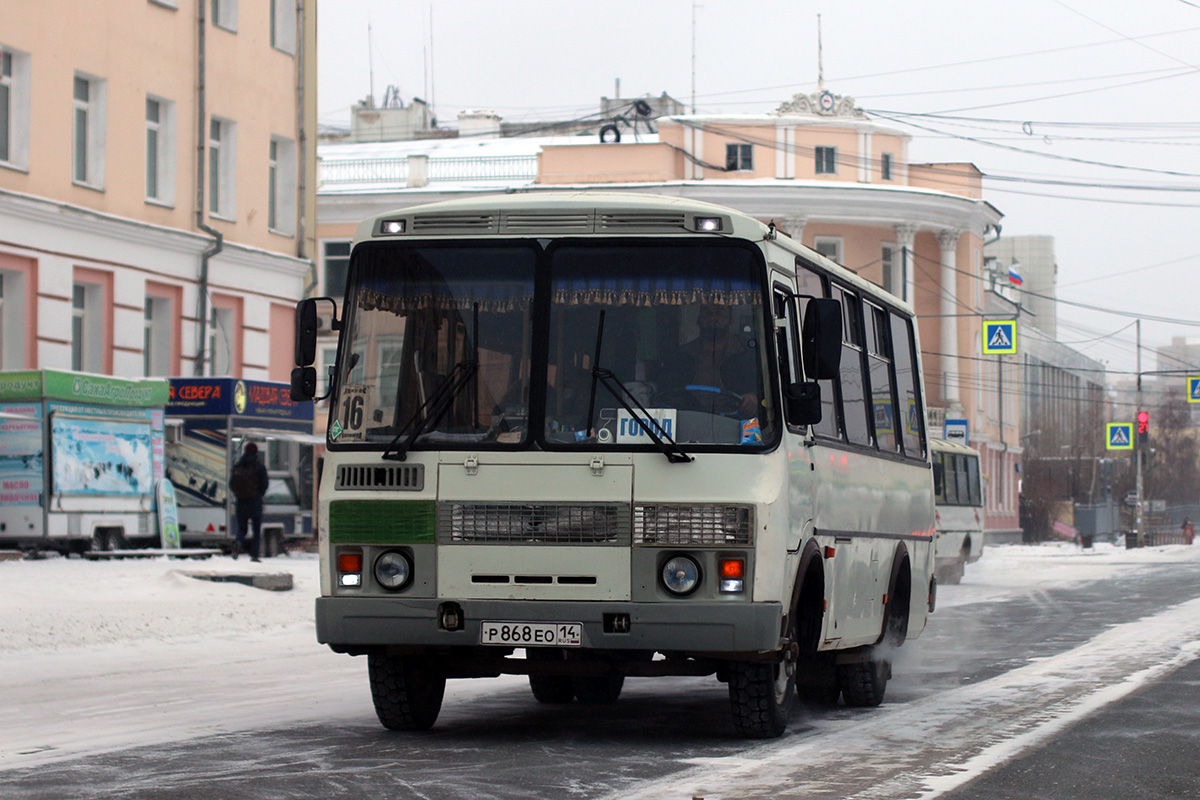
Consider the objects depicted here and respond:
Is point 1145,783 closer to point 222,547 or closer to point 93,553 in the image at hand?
point 93,553

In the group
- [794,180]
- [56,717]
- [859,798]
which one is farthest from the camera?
[794,180]

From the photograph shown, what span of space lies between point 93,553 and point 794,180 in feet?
125

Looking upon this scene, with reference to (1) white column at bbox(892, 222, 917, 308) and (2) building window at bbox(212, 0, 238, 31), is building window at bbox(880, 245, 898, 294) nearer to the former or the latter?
(1) white column at bbox(892, 222, 917, 308)

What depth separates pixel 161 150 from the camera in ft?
95.5

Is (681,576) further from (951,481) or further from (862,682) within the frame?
(951,481)

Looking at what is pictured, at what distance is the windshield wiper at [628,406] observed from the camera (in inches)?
372

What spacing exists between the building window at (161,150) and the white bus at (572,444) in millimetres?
19779

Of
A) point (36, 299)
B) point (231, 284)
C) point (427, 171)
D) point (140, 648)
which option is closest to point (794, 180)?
point (427, 171)

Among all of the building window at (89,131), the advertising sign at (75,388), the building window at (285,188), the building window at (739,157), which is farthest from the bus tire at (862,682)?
the building window at (739,157)

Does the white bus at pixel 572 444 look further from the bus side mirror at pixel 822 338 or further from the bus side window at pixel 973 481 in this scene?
the bus side window at pixel 973 481

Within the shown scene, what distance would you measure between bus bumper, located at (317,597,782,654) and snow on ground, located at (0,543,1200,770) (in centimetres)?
133

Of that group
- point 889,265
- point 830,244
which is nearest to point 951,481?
point 830,244

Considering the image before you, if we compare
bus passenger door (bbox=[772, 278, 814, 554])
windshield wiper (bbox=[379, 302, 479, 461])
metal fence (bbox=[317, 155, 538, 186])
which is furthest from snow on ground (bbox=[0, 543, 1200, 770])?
metal fence (bbox=[317, 155, 538, 186])

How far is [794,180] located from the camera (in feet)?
192
